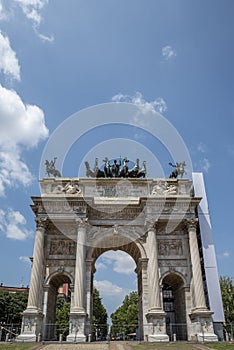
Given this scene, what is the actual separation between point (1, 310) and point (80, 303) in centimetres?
3172

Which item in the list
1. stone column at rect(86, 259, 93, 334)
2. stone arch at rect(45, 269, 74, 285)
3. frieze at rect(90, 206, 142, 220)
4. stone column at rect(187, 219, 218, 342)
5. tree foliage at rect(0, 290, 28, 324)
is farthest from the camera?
tree foliage at rect(0, 290, 28, 324)

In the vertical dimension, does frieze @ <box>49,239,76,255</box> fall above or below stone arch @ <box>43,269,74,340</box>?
above

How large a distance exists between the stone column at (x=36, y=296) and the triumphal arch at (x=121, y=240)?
0.26ft

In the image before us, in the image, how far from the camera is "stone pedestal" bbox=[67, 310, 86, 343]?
22.4 m

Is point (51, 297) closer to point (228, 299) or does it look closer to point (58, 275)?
point (58, 275)

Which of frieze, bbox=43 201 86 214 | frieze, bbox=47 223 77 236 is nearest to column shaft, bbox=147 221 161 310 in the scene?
frieze, bbox=43 201 86 214

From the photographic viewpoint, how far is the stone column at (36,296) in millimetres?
22777

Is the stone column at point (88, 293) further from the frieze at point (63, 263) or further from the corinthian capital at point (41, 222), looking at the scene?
the corinthian capital at point (41, 222)

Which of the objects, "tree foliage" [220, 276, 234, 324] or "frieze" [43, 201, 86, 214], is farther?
"tree foliage" [220, 276, 234, 324]

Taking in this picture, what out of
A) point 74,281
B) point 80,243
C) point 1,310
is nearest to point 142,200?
point 80,243

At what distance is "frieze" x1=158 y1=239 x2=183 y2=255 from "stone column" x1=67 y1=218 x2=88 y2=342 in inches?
279

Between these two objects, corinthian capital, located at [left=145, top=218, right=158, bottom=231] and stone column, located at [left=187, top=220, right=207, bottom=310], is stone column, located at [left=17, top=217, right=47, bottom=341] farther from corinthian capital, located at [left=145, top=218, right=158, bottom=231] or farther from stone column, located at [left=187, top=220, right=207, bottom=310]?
stone column, located at [left=187, top=220, right=207, bottom=310]

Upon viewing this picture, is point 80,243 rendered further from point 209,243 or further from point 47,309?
point 209,243

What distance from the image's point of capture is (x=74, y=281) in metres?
26.1
